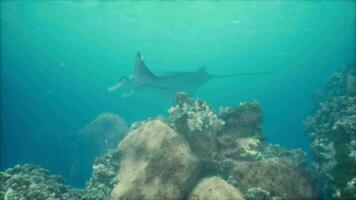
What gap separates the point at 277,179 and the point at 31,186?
22.4 ft

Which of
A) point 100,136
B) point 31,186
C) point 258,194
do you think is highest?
point 100,136

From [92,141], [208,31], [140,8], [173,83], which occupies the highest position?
[208,31]

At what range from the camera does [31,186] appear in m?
9.26

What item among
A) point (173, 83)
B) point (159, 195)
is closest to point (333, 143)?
point (159, 195)

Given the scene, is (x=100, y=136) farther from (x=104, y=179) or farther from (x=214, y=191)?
(x=214, y=191)

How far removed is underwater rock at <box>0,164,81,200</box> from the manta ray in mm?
5530

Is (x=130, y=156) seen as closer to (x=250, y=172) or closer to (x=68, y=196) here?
(x=68, y=196)

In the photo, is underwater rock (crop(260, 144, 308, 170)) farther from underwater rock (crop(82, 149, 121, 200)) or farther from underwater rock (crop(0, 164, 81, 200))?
underwater rock (crop(0, 164, 81, 200))

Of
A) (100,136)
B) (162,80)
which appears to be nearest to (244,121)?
(162,80)

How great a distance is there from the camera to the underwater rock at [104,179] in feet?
31.6

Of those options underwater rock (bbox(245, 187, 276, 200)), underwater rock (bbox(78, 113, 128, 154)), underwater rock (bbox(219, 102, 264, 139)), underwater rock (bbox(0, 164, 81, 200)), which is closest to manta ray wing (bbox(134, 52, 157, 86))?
underwater rock (bbox(219, 102, 264, 139))

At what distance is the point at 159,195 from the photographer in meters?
8.23

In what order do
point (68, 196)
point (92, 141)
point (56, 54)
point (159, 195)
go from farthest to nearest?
point (56, 54) → point (92, 141) → point (68, 196) → point (159, 195)

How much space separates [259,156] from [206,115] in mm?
2124
